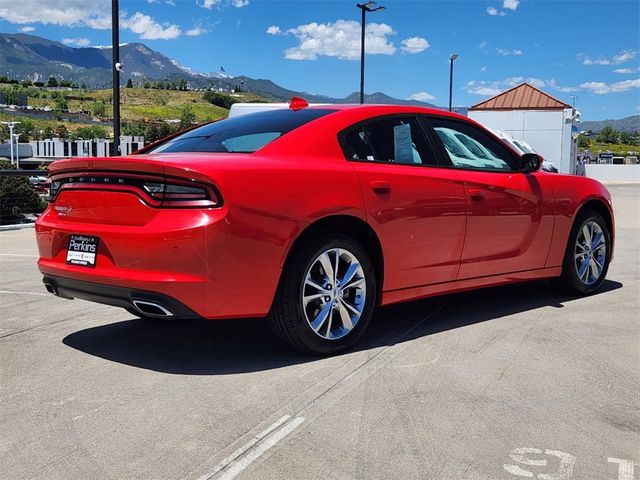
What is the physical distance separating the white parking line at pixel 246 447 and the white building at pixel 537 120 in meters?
41.6

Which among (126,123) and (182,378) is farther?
(126,123)

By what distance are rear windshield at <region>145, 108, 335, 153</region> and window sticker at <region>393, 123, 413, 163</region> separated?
0.52 metres

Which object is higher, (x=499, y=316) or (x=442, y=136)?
(x=442, y=136)

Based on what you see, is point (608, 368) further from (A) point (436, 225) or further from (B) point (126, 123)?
(B) point (126, 123)

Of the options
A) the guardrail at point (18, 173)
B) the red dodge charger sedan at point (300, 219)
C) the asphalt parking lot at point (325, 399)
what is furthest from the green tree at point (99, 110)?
the asphalt parking lot at point (325, 399)

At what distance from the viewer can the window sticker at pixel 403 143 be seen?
183 inches

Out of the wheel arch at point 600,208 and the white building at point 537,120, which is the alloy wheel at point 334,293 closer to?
the wheel arch at point 600,208

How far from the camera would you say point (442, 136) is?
5086mm

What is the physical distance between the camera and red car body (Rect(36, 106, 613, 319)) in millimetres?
3600

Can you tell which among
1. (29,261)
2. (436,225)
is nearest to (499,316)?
(436,225)

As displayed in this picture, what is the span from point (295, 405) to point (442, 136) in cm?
255

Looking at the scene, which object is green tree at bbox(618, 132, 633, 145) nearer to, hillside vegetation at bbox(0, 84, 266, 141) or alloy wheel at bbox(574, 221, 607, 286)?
hillside vegetation at bbox(0, 84, 266, 141)

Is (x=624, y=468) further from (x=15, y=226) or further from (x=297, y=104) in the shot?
(x=15, y=226)

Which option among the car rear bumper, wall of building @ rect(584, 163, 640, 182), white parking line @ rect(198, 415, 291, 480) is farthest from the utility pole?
wall of building @ rect(584, 163, 640, 182)
